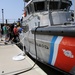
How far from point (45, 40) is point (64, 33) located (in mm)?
893

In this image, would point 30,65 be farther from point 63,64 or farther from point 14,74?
point 63,64

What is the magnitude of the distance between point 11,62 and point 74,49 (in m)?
2.37

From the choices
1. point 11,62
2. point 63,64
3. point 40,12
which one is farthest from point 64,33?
point 40,12

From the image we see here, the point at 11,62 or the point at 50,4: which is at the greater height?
the point at 50,4

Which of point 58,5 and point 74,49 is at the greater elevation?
point 58,5

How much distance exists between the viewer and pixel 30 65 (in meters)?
4.99

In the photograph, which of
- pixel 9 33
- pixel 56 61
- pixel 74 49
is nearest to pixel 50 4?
pixel 56 61

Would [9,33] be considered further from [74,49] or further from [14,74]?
[74,49]

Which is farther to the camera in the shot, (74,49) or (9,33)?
(9,33)

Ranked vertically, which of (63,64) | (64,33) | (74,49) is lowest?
(63,64)

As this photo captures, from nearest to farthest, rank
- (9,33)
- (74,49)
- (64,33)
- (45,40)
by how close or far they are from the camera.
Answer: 1. (74,49)
2. (64,33)
3. (45,40)
4. (9,33)

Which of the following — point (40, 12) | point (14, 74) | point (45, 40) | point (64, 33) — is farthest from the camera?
point (40, 12)

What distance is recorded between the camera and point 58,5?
6.73 meters

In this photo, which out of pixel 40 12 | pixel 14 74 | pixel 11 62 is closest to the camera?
pixel 14 74
